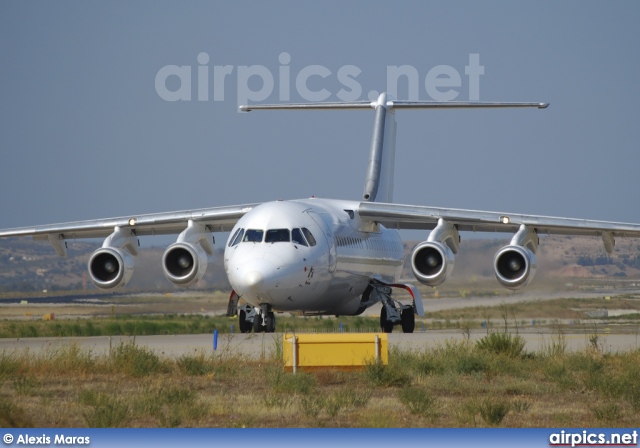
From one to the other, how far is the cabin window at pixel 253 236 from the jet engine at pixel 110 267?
4466mm

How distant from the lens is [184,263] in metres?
24.8

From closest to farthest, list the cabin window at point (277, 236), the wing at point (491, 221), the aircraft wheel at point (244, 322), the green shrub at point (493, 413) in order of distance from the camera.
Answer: the green shrub at point (493, 413)
the cabin window at point (277, 236)
the wing at point (491, 221)
the aircraft wheel at point (244, 322)

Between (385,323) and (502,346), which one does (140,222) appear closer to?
(385,323)

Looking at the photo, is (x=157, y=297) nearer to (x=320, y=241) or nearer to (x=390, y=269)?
(x=390, y=269)

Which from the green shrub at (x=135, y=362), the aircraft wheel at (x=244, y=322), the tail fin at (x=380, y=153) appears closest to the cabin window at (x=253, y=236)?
the aircraft wheel at (x=244, y=322)

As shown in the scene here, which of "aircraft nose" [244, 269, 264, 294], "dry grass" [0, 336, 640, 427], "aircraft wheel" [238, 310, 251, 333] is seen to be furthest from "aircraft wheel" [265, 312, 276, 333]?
"dry grass" [0, 336, 640, 427]

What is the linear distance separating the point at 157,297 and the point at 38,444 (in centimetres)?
3330

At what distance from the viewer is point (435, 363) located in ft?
51.8

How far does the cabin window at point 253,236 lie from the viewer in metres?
21.4

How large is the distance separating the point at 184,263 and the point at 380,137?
8.00m

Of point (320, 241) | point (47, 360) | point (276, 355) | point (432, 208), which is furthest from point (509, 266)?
point (47, 360)

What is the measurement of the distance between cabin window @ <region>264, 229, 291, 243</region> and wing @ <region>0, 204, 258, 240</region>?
3.74 m

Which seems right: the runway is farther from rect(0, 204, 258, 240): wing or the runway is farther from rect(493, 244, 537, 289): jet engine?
rect(0, 204, 258, 240): wing

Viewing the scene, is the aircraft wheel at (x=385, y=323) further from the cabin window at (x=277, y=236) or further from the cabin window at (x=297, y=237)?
the cabin window at (x=277, y=236)
